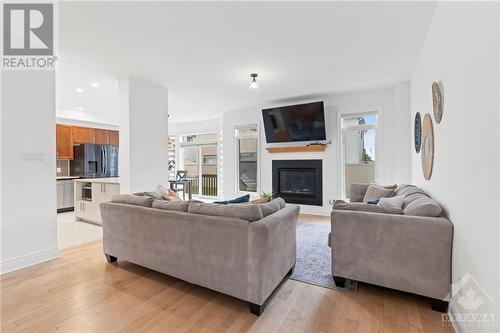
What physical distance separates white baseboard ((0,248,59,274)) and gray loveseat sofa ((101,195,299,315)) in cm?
105

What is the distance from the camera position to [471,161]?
4.95ft

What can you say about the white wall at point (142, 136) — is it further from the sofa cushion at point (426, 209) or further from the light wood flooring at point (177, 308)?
the sofa cushion at point (426, 209)

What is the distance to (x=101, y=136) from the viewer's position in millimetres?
6715

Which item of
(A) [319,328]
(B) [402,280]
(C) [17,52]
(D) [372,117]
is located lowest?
(A) [319,328]

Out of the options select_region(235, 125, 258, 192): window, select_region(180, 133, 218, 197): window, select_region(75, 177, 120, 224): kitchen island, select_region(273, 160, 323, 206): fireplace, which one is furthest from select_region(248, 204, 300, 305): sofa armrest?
select_region(180, 133, 218, 197): window

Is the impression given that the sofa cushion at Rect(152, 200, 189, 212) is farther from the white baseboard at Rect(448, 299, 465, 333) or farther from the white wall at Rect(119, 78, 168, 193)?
the white baseboard at Rect(448, 299, 465, 333)

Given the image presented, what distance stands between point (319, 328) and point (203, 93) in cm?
435

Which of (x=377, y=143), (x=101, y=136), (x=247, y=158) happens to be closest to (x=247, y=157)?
(x=247, y=158)

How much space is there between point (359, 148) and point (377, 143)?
0.36m

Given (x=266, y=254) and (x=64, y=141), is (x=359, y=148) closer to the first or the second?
(x=266, y=254)

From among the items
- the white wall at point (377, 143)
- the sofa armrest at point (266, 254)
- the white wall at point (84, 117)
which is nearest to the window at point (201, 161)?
the white wall at point (377, 143)

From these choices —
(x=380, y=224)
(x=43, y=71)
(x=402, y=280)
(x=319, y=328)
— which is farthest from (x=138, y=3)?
(x=402, y=280)

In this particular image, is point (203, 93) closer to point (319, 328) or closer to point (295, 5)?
point (295, 5)

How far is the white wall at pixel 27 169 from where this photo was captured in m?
2.63
